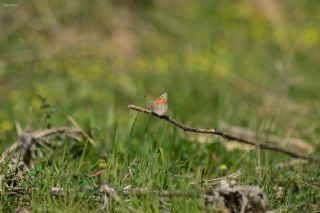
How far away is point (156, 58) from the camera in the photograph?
326 inches

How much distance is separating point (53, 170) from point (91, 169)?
310 millimetres

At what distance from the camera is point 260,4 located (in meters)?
10.5

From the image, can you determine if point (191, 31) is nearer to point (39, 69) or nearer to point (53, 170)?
point (39, 69)

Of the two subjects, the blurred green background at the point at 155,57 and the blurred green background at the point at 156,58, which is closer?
the blurred green background at the point at 156,58

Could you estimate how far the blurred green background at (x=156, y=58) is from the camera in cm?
682

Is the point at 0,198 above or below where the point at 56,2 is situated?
below

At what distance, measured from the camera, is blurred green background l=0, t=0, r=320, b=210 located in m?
6.82

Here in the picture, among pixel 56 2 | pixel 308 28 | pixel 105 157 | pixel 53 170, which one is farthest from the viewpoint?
pixel 308 28

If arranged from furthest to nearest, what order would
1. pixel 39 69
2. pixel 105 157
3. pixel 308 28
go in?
1. pixel 308 28
2. pixel 39 69
3. pixel 105 157

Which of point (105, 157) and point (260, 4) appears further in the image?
point (260, 4)

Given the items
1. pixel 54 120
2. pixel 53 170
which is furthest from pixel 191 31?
pixel 53 170

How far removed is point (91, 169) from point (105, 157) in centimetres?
38

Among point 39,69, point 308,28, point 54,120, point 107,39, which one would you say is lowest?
point 54,120

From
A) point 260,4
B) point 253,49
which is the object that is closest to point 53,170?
point 253,49
